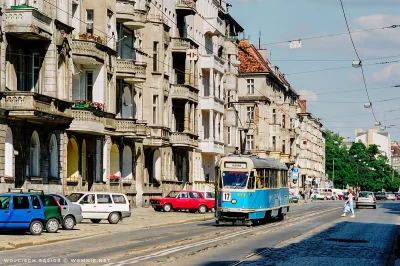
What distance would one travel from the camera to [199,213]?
61.5 metres

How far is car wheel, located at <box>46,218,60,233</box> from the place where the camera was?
35.1 metres

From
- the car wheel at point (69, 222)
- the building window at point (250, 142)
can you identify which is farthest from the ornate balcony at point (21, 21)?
the building window at point (250, 142)

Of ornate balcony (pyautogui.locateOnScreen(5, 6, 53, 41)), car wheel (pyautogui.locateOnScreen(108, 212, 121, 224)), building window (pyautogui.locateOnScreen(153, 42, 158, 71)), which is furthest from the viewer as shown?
building window (pyautogui.locateOnScreen(153, 42, 158, 71))

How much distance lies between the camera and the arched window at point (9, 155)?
42.1 meters

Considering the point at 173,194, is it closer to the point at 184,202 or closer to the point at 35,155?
the point at 184,202

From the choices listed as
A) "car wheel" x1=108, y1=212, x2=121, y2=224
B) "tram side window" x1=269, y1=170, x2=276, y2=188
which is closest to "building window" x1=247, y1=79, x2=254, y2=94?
"tram side window" x1=269, y1=170, x2=276, y2=188

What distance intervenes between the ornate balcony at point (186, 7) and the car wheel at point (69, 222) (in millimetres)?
36735

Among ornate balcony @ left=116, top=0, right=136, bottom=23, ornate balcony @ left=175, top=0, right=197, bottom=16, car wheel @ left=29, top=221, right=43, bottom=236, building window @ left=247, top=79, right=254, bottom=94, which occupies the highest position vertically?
ornate balcony @ left=175, top=0, right=197, bottom=16

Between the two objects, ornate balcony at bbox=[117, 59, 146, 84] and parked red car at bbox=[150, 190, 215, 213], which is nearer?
ornate balcony at bbox=[117, 59, 146, 84]

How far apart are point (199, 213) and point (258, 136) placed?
5498 centimetres

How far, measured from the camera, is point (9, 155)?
42250 millimetres

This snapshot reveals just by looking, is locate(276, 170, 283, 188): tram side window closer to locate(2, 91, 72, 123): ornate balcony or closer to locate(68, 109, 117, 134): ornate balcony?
locate(68, 109, 117, 134): ornate balcony

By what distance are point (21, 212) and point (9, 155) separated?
9.99 metres

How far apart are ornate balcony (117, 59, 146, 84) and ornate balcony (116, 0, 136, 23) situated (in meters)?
2.49
